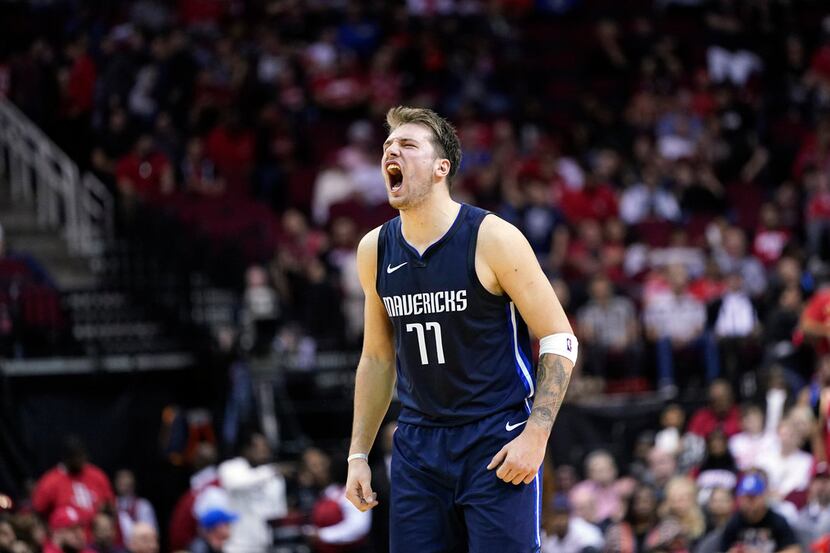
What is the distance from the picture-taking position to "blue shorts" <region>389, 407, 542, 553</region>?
17.5ft

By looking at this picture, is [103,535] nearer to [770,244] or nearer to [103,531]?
[103,531]

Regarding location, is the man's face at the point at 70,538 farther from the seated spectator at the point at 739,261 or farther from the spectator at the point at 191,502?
the seated spectator at the point at 739,261

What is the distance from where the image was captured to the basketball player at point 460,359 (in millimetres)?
5355

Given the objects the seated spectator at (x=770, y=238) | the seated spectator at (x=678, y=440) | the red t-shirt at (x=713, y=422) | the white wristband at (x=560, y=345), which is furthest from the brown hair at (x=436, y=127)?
the seated spectator at (x=770, y=238)

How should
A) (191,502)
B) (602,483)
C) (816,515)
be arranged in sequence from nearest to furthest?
(816,515), (191,502), (602,483)

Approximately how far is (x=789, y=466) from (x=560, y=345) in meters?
7.46

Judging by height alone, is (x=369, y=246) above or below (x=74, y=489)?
above

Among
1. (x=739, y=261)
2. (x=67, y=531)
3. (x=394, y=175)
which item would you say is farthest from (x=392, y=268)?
(x=739, y=261)

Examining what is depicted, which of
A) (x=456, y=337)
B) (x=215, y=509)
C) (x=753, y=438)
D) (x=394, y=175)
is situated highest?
(x=394, y=175)

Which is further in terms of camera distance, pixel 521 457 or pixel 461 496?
pixel 461 496

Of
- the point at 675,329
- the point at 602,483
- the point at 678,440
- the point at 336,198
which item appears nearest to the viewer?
the point at 602,483

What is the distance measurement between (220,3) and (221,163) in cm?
357

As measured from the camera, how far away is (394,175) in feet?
18.0

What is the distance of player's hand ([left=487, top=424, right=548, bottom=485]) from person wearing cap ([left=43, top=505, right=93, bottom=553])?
5.77 meters
